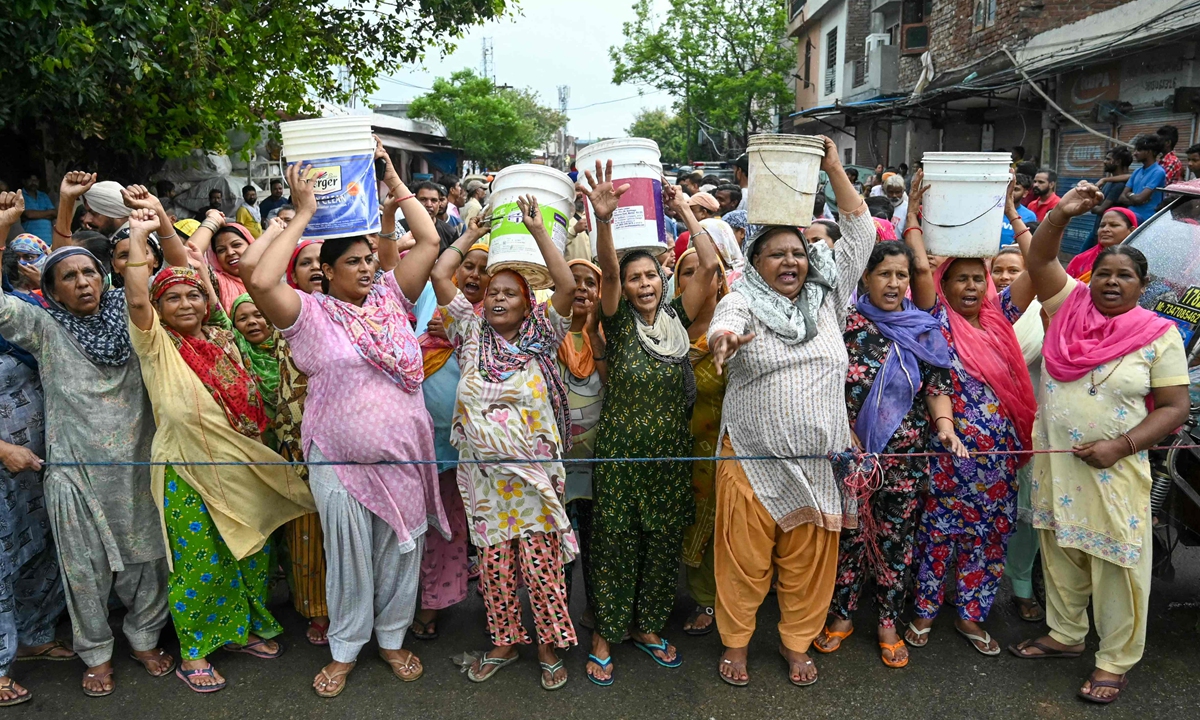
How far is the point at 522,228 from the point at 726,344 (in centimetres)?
97

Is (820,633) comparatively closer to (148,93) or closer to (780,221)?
(780,221)

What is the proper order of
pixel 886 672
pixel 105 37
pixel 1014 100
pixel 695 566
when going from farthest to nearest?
pixel 1014 100, pixel 105 37, pixel 695 566, pixel 886 672

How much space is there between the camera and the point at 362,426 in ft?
10.4

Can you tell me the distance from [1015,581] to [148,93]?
812 cm

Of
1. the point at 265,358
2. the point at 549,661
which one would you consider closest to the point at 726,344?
the point at 549,661

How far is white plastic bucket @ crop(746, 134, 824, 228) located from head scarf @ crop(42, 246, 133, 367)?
8.10 ft

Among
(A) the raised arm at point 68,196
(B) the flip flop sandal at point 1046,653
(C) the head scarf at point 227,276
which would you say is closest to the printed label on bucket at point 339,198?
(A) the raised arm at point 68,196

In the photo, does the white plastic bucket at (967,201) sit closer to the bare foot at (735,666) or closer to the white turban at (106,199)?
the bare foot at (735,666)

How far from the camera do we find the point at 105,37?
6.14m

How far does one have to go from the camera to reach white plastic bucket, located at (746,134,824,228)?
10.4ft

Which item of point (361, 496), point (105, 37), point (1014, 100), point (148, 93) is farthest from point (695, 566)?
point (1014, 100)

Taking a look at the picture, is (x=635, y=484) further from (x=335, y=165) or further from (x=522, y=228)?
(x=335, y=165)

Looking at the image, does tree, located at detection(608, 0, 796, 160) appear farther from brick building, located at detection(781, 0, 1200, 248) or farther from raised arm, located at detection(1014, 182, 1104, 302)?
raised arm, located at detection(1014, 182, 1104, 302)

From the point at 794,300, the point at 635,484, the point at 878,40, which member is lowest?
the point at 635,484
